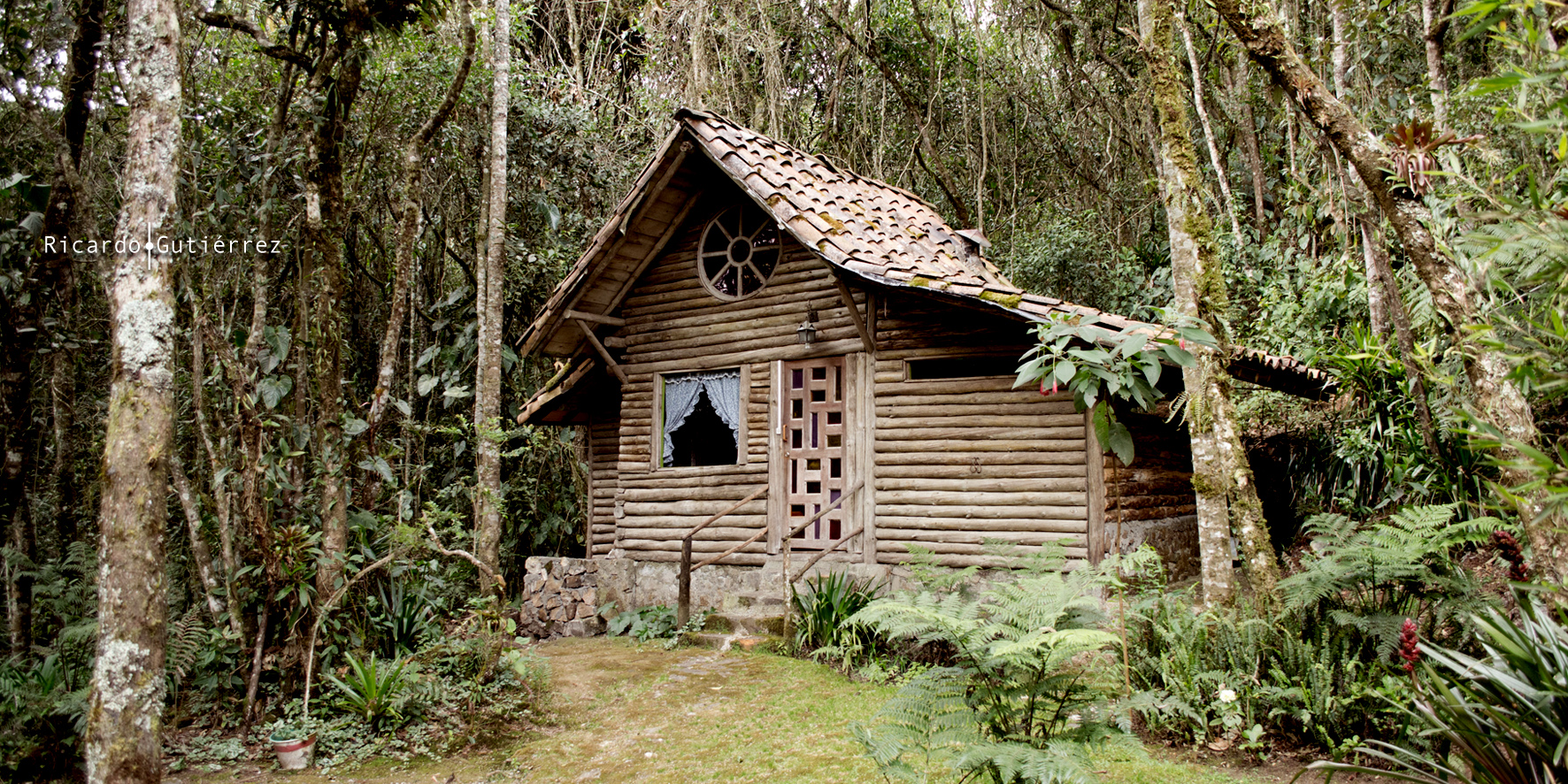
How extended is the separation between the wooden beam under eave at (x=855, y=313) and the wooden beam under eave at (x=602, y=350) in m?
3.04

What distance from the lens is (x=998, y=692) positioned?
3.64m

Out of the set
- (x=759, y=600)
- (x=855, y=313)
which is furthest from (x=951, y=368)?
(x=759, y=600)

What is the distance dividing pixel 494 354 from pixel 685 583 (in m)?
3.39

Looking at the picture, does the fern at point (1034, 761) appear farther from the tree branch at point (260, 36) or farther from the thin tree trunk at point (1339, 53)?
the thin tree trunk at point (1339, 53)

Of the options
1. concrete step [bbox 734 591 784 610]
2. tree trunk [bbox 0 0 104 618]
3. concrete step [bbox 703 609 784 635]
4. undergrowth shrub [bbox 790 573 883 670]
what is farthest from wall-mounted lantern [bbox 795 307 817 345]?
tree trunk [bbox 0 0 104 618]

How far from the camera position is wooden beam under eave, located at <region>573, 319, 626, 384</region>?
1070 centimetres

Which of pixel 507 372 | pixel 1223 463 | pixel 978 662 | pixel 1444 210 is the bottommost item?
pixel 978 662

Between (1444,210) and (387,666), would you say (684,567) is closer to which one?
(387,666)

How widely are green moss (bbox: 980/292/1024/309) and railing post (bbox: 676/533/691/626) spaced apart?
4.16 meters

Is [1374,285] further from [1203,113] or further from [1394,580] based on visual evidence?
[1203,113]

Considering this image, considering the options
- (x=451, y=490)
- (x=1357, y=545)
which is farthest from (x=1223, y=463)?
(x=451, y=490)

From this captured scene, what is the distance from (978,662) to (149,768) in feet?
13.2

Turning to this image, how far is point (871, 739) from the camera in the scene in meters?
3.50

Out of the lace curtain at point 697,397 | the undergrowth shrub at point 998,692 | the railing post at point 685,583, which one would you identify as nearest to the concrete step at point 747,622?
the railing post at point 685,583
